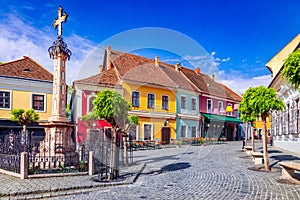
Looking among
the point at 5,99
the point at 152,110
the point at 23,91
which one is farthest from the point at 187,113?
the point at 5,99

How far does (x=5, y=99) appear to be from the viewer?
21.1m

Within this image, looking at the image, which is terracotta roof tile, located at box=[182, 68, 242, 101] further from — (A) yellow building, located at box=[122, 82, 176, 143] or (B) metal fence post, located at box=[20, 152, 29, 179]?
(B) metal fence post, located at box=[20, 152, 29, 179]

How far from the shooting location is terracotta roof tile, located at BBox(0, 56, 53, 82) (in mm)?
21906

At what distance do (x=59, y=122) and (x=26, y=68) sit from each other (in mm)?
15494

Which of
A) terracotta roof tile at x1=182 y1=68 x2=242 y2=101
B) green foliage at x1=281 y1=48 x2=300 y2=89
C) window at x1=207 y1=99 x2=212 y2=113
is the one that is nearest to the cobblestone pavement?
green foliage at x1=281 y1=48 x2=300 y2=89

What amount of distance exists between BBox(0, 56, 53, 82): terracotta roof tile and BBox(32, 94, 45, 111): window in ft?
4.94

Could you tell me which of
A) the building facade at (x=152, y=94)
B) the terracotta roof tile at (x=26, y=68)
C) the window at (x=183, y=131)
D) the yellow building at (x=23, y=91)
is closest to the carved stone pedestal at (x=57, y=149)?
the building facade at (x=152, y=94)

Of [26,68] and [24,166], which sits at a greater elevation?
[26,68]

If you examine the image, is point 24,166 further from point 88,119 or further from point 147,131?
point 147,131

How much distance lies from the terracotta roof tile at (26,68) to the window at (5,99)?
151 centimetres

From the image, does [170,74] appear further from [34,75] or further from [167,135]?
[34,75]

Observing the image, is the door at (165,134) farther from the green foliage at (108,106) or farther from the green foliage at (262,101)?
the green foliage at (108,106)

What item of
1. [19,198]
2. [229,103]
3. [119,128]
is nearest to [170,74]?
[229,103]

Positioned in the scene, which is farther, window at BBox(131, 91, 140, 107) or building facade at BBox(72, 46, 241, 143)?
window at BBox(131, 91, 140, 107)
